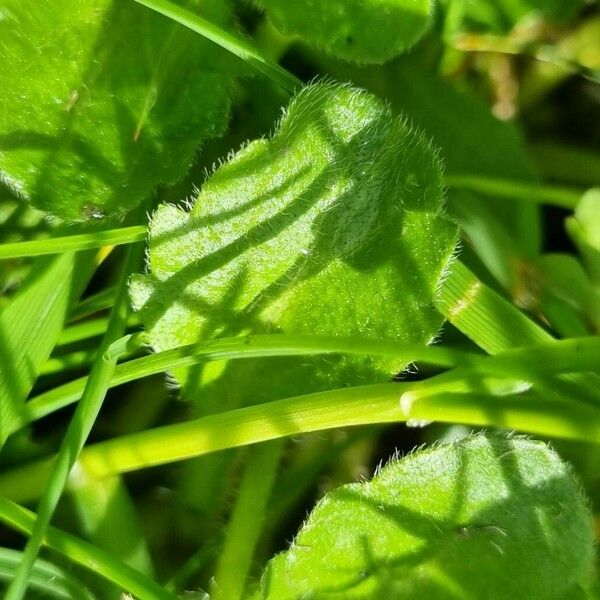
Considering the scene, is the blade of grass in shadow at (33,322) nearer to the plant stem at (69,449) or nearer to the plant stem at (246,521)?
the plant stem at (69,449)

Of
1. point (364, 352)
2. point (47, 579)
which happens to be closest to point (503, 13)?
point (364, 352)

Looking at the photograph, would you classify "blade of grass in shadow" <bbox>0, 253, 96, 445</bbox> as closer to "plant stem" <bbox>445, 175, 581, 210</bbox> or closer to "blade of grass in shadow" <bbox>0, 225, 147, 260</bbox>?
"blade of grass in shadow" <bbox>0, 225, 147, 260</bbox>

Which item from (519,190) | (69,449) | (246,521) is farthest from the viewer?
(519,190)

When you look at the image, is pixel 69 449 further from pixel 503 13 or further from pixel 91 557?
pixel 503 13

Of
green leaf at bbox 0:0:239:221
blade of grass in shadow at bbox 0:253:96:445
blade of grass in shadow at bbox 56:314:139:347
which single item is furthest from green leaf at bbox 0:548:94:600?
green leaf at bbox 0:0:239:221

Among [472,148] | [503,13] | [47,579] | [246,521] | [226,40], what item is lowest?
[47,579]

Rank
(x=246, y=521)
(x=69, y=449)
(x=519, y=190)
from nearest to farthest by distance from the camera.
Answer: (x=69, y=449) → (x=246, y=521) → (x=519, y=190)

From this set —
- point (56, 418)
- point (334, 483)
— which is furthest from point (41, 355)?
point (334, 483)

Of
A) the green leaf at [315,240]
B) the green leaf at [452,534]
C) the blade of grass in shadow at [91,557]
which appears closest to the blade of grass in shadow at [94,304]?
the green leaf at [315,240]
